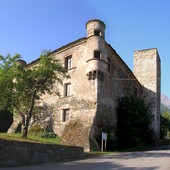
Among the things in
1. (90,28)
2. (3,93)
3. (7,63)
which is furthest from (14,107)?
(90,28)

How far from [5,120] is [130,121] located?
17.4 metres

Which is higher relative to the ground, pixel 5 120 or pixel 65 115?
pixel 65 115

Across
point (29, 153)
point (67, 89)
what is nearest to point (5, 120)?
A: point (67, 89)

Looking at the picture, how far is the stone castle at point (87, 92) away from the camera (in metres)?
27.7

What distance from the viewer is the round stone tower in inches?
1153

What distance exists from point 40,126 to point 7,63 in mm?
10654

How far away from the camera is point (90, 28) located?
1206 inches

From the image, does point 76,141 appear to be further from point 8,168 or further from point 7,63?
point 8,168

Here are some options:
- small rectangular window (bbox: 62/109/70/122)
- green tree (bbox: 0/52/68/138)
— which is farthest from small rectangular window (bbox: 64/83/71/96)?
green tree (bbox: 0/52/68/138)

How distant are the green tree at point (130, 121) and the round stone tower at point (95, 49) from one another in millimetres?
6334

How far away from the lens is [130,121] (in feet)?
105

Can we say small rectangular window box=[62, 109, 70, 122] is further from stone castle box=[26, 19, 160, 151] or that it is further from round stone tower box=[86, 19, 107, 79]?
round stone tower box=[86, 19, 107, 79]

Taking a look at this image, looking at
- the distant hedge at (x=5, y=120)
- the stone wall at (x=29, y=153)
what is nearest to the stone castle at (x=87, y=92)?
the stone wall at (x=29, y=153)

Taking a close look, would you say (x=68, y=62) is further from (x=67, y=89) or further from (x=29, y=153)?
(x=29, y=153)
